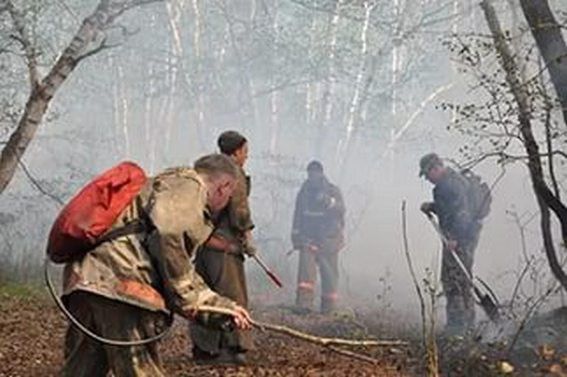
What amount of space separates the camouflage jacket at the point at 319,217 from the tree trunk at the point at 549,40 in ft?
16.7

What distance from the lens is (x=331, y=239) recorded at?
12.2 meters

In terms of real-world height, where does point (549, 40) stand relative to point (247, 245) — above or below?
above

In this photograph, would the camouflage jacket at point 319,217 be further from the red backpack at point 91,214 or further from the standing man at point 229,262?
the red backpack at point 91,214

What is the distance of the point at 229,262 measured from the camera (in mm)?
6410

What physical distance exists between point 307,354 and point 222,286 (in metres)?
1.28

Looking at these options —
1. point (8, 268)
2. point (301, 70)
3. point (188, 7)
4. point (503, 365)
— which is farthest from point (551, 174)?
point (188, 7)

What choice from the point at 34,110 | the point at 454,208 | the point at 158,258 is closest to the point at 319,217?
the point at 454,208

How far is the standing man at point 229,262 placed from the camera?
245 inches

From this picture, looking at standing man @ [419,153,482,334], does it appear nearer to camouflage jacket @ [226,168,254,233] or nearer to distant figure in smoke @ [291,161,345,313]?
distant figure in smoke @ [291,161,345,313]

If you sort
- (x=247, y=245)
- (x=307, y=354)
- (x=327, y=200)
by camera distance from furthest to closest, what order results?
1. (x=327, y=200)
2. (x=307, y=354)
3. (x=247, y=245)

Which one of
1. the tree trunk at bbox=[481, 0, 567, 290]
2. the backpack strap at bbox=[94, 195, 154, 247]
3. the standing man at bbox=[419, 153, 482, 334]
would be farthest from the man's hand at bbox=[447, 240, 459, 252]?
the backpack strap at bbox=[94, 195, 154, 247]

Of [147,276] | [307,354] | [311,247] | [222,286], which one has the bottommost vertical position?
[307,354]

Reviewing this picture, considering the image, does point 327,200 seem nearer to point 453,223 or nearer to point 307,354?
point 453,223

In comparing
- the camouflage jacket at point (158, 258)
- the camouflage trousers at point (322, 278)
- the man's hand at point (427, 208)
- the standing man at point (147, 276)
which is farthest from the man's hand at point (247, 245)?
the camouflage trousers at point (322, 278)
